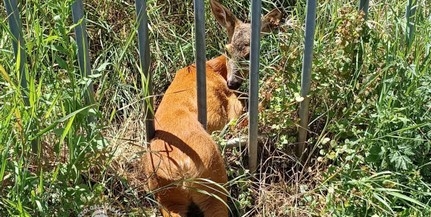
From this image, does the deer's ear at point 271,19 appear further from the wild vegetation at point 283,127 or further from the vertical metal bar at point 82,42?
the vertical metal bar at point 82,42

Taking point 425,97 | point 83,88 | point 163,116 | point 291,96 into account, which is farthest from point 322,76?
point 83,88

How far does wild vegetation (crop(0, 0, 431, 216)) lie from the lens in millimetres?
3248

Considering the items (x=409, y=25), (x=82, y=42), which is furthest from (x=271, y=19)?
(x=82, y=42)

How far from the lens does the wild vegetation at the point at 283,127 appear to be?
128 inches

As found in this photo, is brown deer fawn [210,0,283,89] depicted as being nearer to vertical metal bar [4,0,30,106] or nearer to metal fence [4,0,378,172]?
metal fence [4,0,378,172]

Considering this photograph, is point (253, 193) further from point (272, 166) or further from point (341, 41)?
point (341, 41)

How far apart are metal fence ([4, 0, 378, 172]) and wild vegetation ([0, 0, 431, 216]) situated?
0.06 m

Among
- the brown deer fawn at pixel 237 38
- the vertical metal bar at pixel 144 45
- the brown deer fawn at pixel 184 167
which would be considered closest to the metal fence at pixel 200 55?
the vertical metal bar at pixel 144 45

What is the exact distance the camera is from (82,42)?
143 inches

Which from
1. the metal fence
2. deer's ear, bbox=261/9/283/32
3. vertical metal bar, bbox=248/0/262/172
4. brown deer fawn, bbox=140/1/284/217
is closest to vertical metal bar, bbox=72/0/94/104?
the metal fence

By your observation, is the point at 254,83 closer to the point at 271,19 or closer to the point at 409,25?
the point at 409,25

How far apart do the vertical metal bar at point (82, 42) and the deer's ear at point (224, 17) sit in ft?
4.34

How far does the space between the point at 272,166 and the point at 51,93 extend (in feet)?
4.87

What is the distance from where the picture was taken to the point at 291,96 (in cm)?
416
